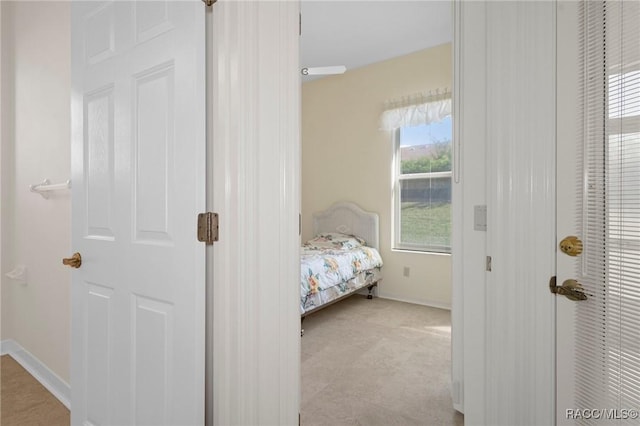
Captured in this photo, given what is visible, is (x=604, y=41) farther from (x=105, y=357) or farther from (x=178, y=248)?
(x=105, y=357)

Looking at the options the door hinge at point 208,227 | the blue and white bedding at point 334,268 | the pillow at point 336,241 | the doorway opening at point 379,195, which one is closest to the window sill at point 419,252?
the doorway opening at point 379,195

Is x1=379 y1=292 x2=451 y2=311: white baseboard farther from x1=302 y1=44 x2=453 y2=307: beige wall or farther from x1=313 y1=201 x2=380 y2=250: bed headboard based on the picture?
x1=313 y1=201 x2=380 y2=250: bed headboard

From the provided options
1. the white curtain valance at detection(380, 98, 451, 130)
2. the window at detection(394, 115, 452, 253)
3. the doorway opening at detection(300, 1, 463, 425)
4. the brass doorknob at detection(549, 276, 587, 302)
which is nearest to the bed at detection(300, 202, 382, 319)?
the doorway opening at detection(300, 1, 463, 425)

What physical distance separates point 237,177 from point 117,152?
0.60 metres

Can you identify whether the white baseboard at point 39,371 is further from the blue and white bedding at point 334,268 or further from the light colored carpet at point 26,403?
the blue and white bedding at point 334,268

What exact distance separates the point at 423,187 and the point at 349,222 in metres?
1.15

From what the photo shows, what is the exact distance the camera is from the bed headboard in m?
4.50

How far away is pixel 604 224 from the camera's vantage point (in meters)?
0.96

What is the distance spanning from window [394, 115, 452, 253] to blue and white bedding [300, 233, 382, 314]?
574mm

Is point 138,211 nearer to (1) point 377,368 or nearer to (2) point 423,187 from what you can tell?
(1) point 377,368

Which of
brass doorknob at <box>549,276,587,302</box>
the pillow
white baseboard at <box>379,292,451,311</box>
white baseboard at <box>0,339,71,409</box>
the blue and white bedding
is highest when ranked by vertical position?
brass doorknob at <box>549,276,587,302</box>

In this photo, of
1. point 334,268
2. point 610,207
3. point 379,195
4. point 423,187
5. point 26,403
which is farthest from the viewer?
point 379,195

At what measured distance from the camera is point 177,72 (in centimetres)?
110

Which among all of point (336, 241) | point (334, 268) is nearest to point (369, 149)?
point (336, 241)
